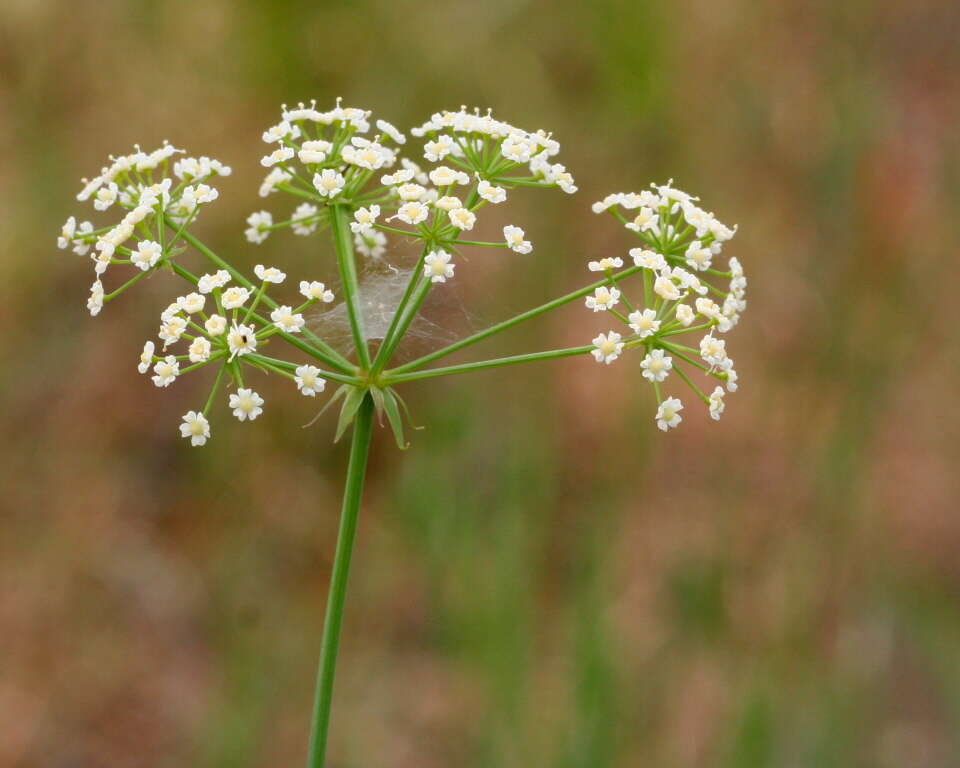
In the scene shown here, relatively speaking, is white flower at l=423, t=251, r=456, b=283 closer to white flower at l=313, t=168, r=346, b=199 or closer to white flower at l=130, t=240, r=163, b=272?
white flower at l=313, t=168, r=346, b=199

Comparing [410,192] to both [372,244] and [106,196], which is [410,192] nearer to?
[372,244]

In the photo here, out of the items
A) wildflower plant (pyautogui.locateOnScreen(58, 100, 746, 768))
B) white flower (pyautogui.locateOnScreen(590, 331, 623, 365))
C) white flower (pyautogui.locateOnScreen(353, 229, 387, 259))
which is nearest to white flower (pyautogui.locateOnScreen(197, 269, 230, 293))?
wildflower plant (pyautogui.locateOnScreen(58, 100, 746, 768))

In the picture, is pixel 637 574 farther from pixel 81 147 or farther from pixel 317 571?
pixel 81 147

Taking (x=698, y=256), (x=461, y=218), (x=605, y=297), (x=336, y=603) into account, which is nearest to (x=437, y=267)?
(x=461, y=218)

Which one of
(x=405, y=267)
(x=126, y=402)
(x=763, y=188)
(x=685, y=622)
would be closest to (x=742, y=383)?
(x=763, y=188)

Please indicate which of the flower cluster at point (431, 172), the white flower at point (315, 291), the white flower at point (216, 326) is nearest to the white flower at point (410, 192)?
the flower cluster at point (431, 172)
